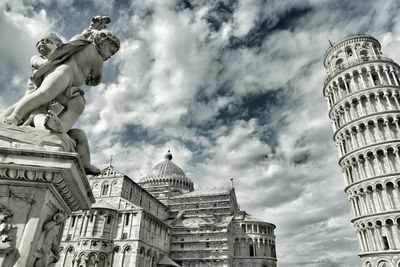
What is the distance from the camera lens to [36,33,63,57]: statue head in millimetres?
4414

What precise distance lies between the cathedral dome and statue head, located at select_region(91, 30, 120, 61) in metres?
58.5

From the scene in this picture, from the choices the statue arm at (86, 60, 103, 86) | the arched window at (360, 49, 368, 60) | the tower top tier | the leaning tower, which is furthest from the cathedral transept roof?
the statue arm at (86, 60, 103, 86)

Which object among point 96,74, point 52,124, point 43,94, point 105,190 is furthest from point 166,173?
point 52,124

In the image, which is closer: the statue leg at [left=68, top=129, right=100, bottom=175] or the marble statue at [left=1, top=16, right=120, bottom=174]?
the marble statue at [left=1, top=16, right=120, bottom=174]

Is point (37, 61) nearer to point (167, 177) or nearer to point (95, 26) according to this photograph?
point (95, 26)

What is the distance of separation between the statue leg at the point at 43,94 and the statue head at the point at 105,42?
0.77 meters

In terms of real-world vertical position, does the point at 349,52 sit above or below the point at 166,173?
above

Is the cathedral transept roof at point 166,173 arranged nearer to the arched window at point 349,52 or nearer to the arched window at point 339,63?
the arched window at point 339,63

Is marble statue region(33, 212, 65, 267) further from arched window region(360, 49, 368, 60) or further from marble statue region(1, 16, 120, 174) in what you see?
arched window region(360, 49, 368, 60)

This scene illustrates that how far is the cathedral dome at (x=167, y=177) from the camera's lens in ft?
204

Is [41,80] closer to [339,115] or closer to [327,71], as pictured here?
[339,115]

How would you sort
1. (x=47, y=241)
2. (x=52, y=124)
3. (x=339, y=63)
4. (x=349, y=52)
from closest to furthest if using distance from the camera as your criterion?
1. (x=47, y=241)
2. (x=52, y=124)
3. (x=349, y=52)
4. (x=339, y=63)

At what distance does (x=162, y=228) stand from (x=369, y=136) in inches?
1284

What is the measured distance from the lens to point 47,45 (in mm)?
4414
